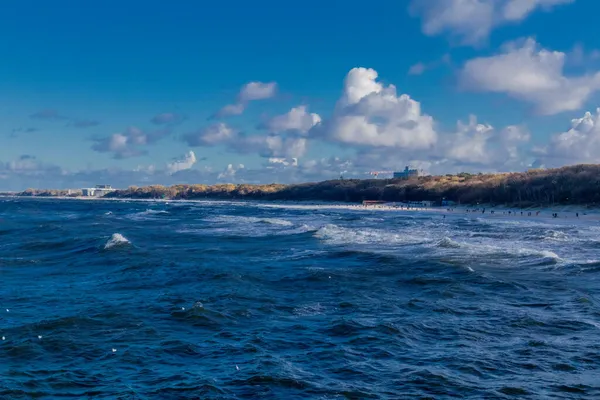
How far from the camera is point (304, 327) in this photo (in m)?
13.8

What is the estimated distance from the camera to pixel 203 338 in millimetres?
12906

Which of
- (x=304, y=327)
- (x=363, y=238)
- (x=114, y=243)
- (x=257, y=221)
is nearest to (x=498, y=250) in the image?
(x=363, y=238)

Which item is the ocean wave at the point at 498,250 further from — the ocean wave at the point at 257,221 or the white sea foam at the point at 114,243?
the ocean wave at the point at 257,221

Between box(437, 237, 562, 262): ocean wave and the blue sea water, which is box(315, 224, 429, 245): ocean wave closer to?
box(437, 237, 562, 262): ocean wave

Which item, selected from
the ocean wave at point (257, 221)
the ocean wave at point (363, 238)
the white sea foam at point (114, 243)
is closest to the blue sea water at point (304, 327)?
the white sea foam at point (114, 243)

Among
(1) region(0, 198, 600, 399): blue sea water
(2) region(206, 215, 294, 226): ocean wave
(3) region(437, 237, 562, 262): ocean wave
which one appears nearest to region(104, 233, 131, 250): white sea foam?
(1) region(0, 198, 600, 399): blue sea water

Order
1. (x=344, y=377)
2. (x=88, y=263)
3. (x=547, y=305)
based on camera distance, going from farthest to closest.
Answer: (x=88, y=263)
(x=547, y=305)
(x=344, y=377)

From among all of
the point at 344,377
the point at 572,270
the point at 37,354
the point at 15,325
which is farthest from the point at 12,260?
the point at 572,270

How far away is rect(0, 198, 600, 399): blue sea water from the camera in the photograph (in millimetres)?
9695

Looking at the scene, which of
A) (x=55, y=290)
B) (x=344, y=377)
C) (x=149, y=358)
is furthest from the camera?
(x=55, y=290)

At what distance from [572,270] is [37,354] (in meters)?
20.6

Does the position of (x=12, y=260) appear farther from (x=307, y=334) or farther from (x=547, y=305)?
(x=547, y=305)

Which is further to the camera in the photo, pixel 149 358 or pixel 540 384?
pixel 149 358

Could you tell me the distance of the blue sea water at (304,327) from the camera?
9.70 meters
